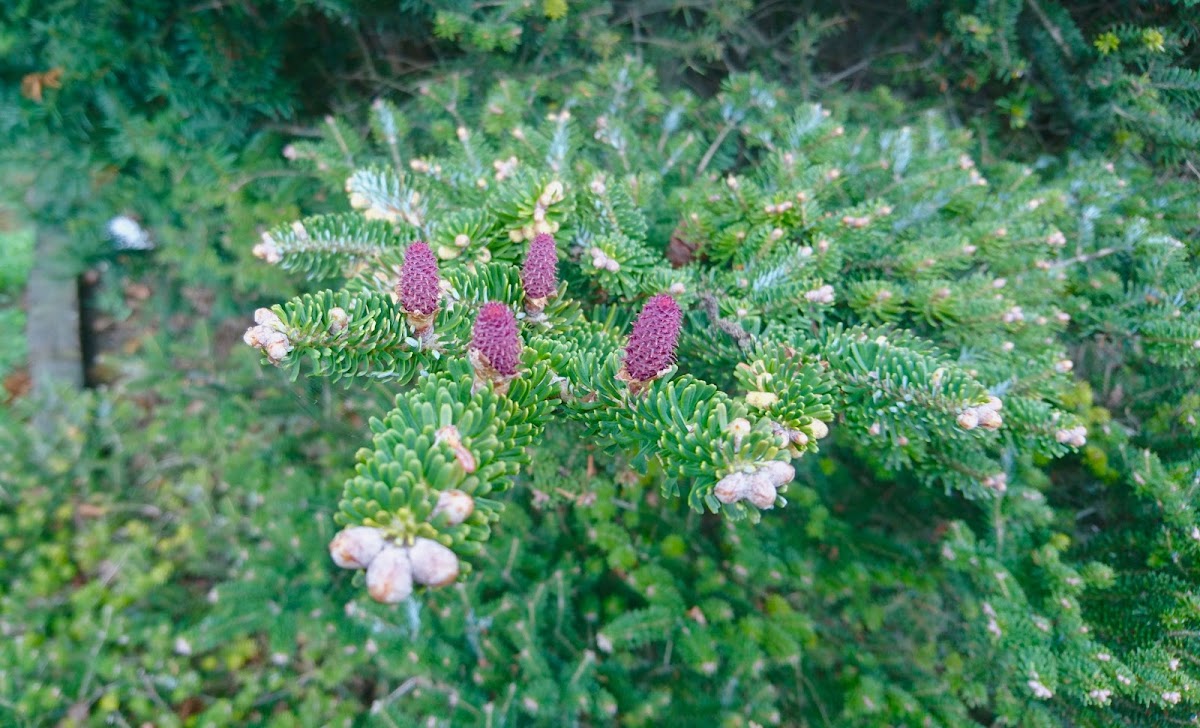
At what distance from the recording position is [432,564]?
68 cm

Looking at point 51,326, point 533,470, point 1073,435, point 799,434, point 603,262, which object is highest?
point 603,262

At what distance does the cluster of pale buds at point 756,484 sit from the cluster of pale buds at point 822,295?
1.56 feet

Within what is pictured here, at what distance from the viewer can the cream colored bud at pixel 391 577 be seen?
67 cm

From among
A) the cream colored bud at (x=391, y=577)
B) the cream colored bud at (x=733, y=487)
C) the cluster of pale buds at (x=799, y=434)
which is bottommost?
the cluster of pale buds at (x=799, y=434)

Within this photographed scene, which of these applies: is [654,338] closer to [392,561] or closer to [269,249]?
[392,561]

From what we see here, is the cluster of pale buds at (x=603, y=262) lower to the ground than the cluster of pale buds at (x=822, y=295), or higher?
higher

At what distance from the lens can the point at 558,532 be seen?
2199mm

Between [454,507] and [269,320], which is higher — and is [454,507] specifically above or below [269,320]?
below

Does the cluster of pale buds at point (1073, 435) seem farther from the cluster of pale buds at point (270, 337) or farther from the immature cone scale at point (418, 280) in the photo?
the cluster of pale buds at point (270, 337)

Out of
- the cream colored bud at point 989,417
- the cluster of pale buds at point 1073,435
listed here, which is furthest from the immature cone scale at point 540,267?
the cluster of pale buds at point 1073,435

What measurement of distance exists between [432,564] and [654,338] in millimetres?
426

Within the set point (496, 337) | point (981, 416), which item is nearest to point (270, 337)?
point (496, 337)

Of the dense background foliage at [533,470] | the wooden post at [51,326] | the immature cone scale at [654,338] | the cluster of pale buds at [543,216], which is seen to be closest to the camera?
the immature cone scale at [654,338]

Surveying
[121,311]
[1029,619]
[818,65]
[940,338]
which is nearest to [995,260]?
[940,338]
